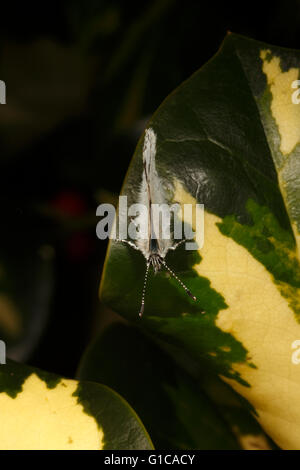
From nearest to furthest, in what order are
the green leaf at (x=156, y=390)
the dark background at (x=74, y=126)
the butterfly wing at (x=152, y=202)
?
the butterfly wing at (x=152, y=202) → the green leaf at (x=156, y=390) → the dark background at (x=74, y=126)

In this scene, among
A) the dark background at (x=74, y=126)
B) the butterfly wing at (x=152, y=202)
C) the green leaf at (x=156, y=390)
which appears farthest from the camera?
the dark background at (x=74, y=126)

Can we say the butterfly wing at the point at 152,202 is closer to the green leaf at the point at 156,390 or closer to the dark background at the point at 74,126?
the green leaf at the point at 156,390

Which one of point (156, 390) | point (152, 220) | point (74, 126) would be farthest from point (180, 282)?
point (74, 126)

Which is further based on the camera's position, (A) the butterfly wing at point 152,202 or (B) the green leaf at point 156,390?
(B) the green leaf at point 156,390

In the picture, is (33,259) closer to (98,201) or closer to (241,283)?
(98,201)

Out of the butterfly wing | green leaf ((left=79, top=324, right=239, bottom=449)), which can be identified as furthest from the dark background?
the butterfly wing

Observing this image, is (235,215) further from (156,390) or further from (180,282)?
(156,390)

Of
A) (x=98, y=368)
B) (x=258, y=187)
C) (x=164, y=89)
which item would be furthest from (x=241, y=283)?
(x=164, y=89)

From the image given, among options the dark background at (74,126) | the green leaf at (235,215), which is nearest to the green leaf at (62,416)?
the green leaf at (235,215)
